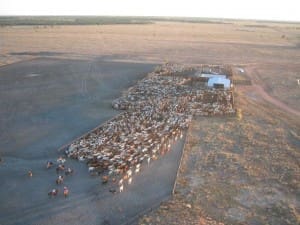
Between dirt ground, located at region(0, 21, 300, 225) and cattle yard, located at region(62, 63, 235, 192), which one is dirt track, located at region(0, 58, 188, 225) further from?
dirt ground, located at region(0, 21, 300, 225)

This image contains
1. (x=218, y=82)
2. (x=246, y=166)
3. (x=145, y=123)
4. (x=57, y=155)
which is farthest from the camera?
(x=218, y=82)

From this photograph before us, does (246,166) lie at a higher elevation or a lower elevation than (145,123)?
lower

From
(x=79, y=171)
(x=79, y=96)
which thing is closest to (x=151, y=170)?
(x=79, y=171)

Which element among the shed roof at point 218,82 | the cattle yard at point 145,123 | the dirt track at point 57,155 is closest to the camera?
the dirt track at point 57,155

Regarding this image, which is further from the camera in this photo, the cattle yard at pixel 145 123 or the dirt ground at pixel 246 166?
the cattle yard at pixel 145 123

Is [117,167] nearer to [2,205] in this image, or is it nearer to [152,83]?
[2,205]

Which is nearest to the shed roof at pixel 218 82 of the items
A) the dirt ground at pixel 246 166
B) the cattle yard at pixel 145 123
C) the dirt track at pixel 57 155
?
the cattle yard at pixel 145 123

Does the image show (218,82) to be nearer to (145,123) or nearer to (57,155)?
(145,123)

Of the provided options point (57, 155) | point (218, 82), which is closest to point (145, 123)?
point (57, 155)

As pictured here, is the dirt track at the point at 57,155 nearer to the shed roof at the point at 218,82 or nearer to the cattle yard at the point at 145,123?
the cattle yard at the point at 145,123
